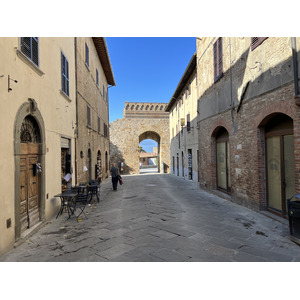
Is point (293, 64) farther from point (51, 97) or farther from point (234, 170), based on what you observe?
point (51, 97)

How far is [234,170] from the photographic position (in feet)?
24.8

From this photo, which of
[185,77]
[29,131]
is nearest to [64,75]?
[29,131]

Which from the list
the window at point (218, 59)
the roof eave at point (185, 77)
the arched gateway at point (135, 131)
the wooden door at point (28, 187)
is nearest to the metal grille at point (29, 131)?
the wooden door at point (28, 187)

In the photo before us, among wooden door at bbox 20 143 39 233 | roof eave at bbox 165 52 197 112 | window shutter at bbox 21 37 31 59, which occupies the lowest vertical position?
wooden door at bbox 20 143 39 233

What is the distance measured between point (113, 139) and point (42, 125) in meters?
20.4

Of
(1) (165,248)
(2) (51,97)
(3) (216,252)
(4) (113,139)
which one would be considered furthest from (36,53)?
(4) (113,139)

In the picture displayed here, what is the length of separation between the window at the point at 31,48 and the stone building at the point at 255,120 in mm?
5500

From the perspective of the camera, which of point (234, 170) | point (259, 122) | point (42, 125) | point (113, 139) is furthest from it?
point (113, 139)

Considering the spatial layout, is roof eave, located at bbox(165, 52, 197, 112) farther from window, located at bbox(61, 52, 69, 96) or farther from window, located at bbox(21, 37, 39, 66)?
window, located at bbox(21, 37, 39, 66)

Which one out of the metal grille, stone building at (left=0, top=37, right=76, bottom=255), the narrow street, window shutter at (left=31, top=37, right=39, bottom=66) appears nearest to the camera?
the narrow street

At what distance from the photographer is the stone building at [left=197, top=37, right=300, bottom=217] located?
5031 mm

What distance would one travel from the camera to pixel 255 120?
6188 mm

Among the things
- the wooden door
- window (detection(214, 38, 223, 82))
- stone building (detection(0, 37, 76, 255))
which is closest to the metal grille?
stone building (detection(0, 37, 76, 255))

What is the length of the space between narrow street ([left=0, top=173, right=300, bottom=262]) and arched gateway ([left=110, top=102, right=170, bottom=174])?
19322mm
